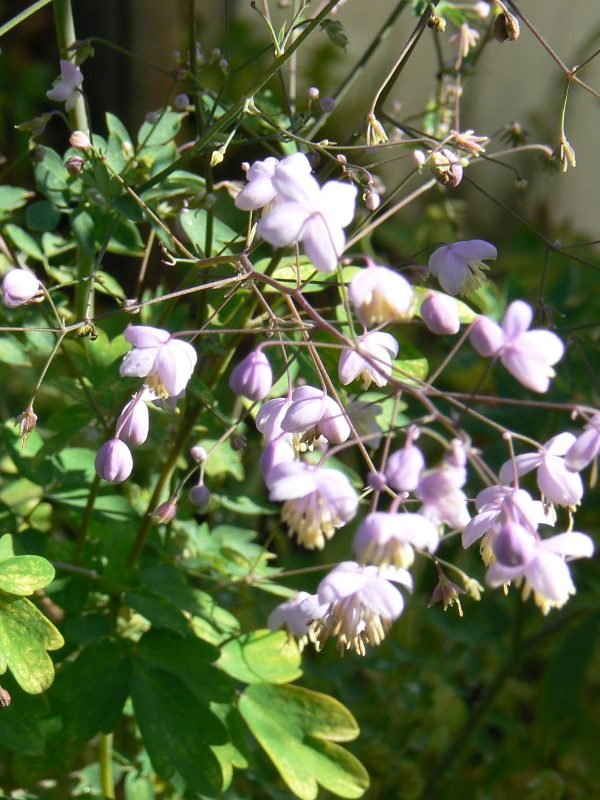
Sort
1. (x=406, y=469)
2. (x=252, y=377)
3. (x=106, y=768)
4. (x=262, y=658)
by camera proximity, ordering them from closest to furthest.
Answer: (x=406, y=469), (x=252, y=377), (x=262, y=658), (x=106, y=768)

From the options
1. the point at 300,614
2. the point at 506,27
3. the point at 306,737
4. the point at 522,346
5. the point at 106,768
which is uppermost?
the point at 506,27

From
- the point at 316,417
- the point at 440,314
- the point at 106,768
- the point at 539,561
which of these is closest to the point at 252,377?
the point at 316,417

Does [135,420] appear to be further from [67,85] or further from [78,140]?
[67,85]

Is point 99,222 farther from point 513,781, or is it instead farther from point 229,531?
point 513,781

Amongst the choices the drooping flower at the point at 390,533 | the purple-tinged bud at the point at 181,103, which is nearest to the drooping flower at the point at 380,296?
the drooping flower at the point at 390,533

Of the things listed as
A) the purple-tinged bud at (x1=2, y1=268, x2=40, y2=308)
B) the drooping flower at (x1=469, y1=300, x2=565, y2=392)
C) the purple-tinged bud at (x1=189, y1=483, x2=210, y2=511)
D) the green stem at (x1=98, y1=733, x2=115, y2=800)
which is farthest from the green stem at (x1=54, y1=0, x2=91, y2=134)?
the green stem at (x1=98, y1=733, x2=115, y2=800)

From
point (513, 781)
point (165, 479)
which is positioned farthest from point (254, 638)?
point (513, 781)

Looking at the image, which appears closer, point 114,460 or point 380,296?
point 380,296
